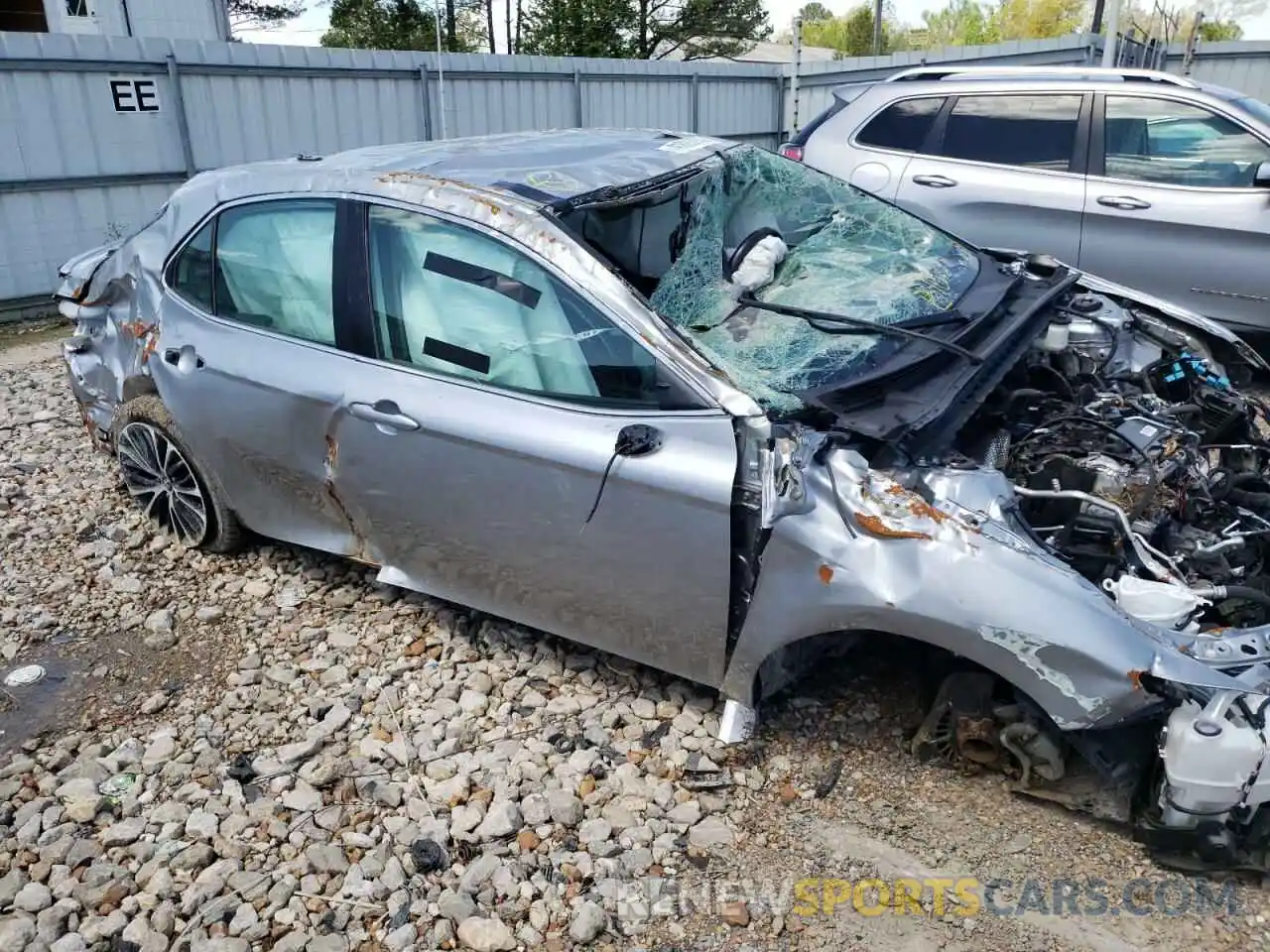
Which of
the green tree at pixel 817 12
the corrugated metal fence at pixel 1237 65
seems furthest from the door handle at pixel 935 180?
the green tree at pixel 817 12

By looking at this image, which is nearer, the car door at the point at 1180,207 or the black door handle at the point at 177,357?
the black door handle at the point at 177,357

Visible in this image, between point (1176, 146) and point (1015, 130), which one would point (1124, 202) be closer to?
point (1176, 146)

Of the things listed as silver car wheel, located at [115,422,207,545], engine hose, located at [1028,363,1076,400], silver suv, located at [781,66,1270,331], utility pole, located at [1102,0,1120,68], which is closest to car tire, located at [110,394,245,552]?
silver car wheel, located at [115,422,207,545]

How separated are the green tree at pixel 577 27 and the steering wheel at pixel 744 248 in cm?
2384

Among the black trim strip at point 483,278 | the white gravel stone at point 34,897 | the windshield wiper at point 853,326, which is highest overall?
the black trim strip at point 483,278

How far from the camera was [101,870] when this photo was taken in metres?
2.64

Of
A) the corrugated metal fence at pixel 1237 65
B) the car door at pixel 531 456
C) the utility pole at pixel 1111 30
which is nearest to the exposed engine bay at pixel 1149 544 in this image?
the car door at pixel 531 456

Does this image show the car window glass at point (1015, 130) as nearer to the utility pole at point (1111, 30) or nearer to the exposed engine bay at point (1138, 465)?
the exposed engine bay at point (1138, 465)

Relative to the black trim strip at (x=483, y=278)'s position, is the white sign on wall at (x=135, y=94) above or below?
above

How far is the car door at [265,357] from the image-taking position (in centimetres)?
331

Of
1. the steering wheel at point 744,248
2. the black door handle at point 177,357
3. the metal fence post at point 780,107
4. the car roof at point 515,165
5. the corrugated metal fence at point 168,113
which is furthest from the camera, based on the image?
the metal fence post at point 780,107

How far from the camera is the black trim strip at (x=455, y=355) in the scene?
3027 millimetres

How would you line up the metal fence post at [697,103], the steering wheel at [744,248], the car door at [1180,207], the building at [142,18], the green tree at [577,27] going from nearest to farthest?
the steering wheel at [744,248] → the car door at [1180,207] → the building at [142,18] → the metal fence post at [697,103] → the green tree at [577,27]

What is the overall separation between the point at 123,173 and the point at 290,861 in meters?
8.22
